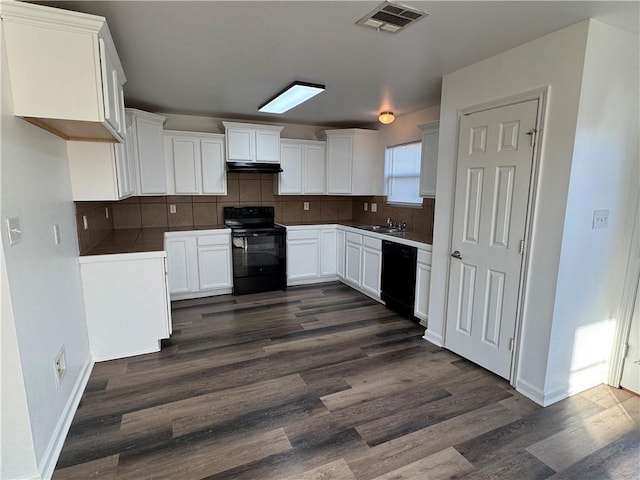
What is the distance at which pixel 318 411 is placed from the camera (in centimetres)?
214

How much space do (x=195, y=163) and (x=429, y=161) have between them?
9.41 ft

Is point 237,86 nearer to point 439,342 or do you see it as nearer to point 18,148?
point 18,148

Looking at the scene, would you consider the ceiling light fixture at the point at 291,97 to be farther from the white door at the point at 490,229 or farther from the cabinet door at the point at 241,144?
the white door at the point at 490,229

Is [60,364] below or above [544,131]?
below

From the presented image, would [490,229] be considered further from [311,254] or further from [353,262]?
[311,254]

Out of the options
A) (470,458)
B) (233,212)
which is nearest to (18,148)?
(470,458)

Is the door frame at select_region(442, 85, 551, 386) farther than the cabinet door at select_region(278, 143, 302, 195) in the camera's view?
No

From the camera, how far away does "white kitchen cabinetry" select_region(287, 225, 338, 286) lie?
4648 millimetres

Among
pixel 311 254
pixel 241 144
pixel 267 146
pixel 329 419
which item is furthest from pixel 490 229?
pixel 241 144

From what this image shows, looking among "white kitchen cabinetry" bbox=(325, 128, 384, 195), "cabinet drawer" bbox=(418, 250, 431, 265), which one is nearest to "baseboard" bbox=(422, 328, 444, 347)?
"cabinet drawer" bbox=(418, 250, 431, 265)

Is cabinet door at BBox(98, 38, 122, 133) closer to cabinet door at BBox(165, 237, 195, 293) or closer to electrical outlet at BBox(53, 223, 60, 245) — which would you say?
electrical outlet at BBox(53, 223, 60, 245)

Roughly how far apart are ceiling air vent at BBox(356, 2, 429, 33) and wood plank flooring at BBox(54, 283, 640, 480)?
2.35m

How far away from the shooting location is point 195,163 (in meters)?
4.29

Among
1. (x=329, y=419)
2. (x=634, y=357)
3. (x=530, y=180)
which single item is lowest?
(x=329, y=419)
